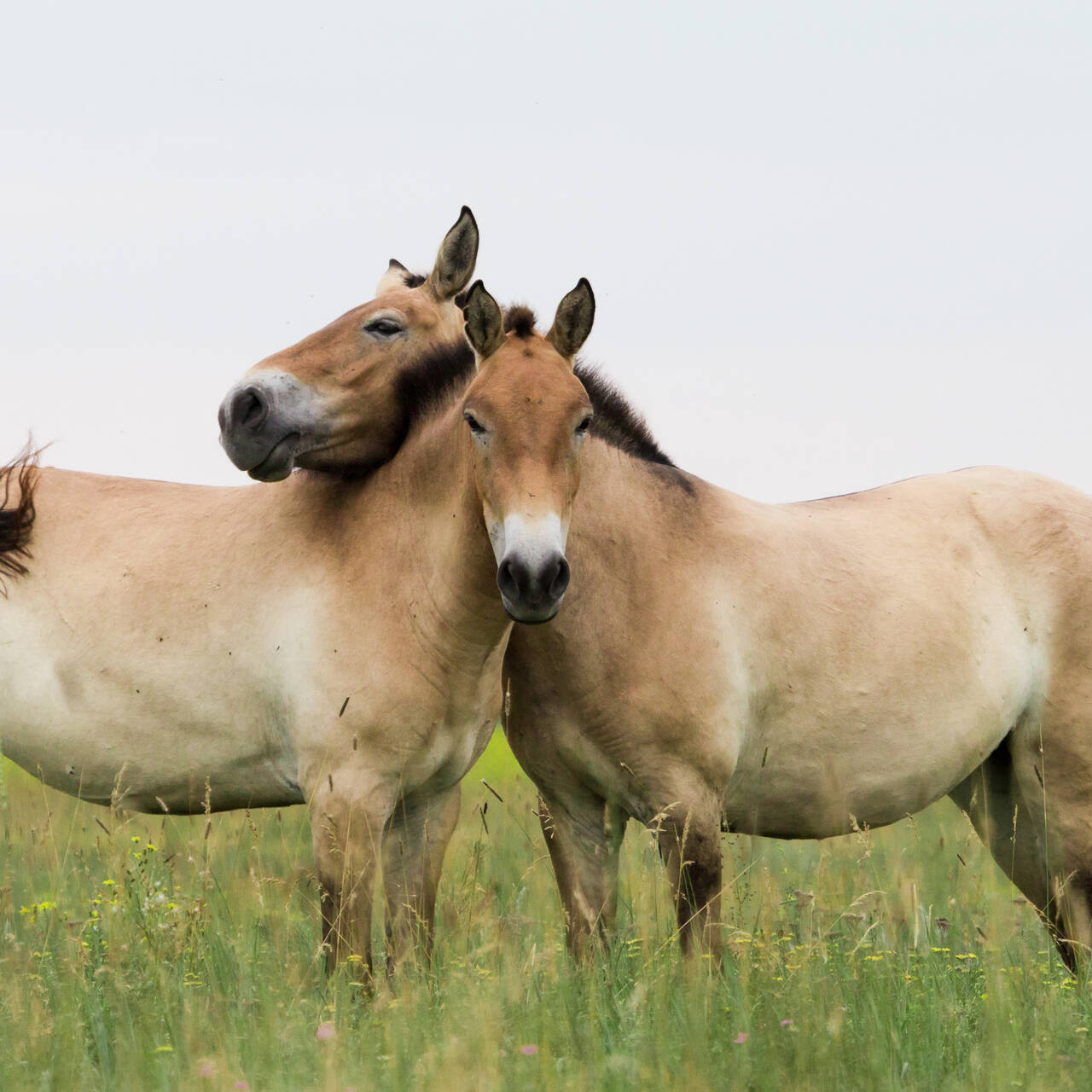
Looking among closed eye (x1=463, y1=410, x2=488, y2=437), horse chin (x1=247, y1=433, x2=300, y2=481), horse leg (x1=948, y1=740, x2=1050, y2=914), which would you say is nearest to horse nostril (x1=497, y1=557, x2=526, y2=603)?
closed eye (x1=463, y1=410, x2=488, y2=437)

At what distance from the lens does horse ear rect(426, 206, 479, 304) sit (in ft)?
17.7

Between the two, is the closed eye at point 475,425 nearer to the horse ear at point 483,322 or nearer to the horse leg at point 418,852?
the horse ear at point 483,322

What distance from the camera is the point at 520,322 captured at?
4586 mm

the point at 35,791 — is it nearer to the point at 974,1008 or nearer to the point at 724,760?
the point at 724,760

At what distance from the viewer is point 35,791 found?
31.3 ft

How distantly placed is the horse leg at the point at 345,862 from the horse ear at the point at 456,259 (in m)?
2.21

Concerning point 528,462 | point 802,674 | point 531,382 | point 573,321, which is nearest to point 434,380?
point 573,321

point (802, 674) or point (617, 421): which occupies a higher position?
point (617, 421)

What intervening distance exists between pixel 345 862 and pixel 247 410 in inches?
68.2

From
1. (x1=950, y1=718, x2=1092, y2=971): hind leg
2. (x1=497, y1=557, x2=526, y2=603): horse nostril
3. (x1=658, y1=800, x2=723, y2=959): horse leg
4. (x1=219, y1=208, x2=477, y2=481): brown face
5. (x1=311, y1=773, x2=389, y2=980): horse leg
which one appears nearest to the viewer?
(x1=497, y1=557, x2=526, y2=603): horse nostril

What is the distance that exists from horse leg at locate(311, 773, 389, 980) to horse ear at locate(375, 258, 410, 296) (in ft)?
8.06

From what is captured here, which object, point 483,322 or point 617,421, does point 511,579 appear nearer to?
point 483,322

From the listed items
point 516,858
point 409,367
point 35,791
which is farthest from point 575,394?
point 35,791

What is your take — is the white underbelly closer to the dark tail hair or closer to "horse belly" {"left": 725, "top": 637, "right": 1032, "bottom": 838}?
"horse belly" {"left": 725, "top": 637, "right": 1032, "bottom": 838}
